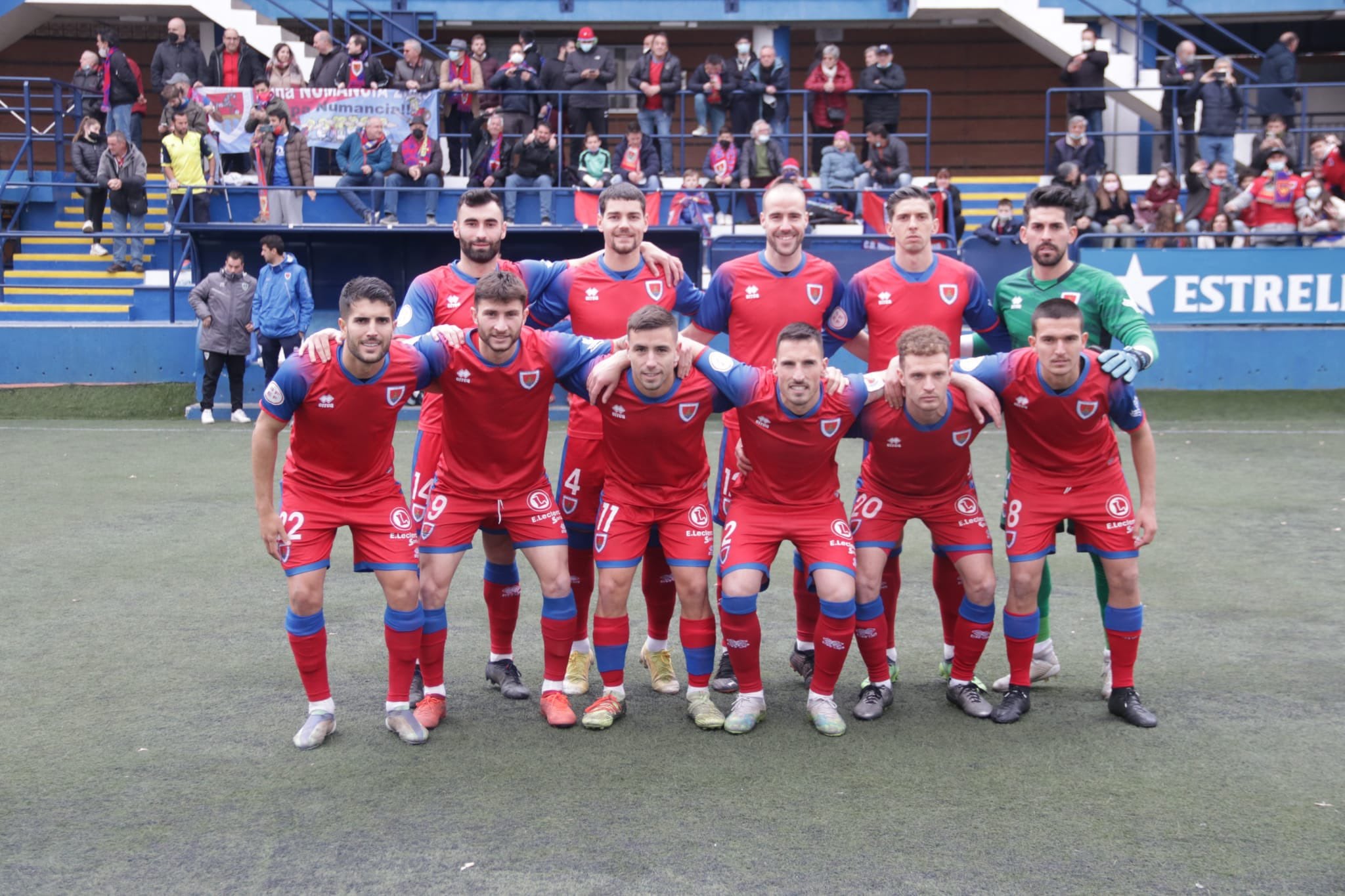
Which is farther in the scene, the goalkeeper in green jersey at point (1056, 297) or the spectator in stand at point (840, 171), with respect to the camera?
the spectator in stand at point (840, 171)

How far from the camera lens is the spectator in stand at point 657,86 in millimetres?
19828

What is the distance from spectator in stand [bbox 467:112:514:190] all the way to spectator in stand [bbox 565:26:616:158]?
1424 mm

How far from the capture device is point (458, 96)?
1998 cm

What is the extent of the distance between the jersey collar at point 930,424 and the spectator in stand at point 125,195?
A: 14.8 m

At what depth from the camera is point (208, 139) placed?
738 inches

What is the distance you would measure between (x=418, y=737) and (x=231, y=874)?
1.27m

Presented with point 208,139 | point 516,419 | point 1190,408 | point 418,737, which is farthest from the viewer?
point 208,139

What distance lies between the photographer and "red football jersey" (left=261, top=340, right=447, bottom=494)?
17.6 feet

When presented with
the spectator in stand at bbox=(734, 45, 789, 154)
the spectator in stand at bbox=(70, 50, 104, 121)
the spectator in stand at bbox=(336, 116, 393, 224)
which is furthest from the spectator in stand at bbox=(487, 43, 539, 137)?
the spectator in stand at bbox=(70, 50, 104, 121)

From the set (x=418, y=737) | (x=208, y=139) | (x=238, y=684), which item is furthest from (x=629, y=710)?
(x=208, y=139)

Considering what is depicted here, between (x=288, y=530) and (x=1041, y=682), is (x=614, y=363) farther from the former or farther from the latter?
(x=1041, y=682)

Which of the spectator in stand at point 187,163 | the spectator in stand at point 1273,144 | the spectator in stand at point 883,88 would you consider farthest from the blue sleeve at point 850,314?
the spectator in stand at point 883,88

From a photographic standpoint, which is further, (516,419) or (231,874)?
(516,419)

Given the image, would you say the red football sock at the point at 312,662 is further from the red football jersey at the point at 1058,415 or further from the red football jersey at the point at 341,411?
the red football jersey at the point at 1058,415
